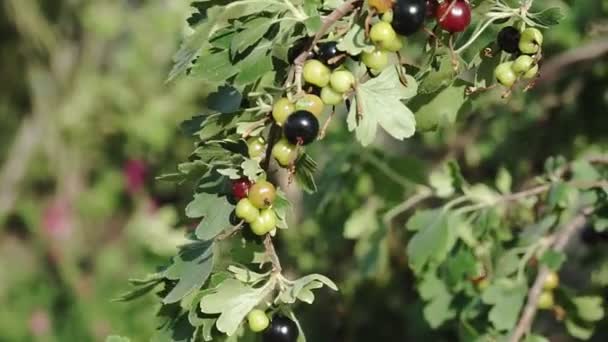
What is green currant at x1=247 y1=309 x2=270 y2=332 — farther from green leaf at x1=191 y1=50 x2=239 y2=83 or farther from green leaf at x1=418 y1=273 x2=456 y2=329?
green leaf at x1=418 y1=273 x2=456 y2=329

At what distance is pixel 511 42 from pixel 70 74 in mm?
4353

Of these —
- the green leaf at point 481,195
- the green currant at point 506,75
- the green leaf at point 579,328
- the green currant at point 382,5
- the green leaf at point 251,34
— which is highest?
the green currant at point 382,5

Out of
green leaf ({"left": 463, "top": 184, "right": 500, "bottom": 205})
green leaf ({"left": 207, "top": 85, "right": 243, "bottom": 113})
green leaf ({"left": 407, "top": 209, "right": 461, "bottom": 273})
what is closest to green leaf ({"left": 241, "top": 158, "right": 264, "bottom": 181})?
green leaf ({"left": 207, "top": 85, "right": 243, "bottom": 113})

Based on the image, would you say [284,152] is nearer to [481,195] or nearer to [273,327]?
[273,327]

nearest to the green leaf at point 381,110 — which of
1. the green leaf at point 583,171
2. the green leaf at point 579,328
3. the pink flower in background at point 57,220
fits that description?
the green leaf at point 583,171

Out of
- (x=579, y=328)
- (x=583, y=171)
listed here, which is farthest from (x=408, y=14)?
(x=579, y=328)

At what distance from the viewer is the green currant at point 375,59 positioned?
1134 millimetres

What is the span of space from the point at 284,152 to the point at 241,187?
0.06m

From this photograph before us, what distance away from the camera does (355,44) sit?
112 cm

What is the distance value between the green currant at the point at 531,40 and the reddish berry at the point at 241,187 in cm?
36

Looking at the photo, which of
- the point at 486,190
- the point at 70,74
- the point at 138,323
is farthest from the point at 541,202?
the point at 70,74

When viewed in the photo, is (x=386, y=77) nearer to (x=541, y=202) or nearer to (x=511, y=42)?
(x=511, y=42)

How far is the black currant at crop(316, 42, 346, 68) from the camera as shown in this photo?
1135mm

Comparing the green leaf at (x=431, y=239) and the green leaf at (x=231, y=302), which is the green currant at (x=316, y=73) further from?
the green leaf at (x=431, y=239)
